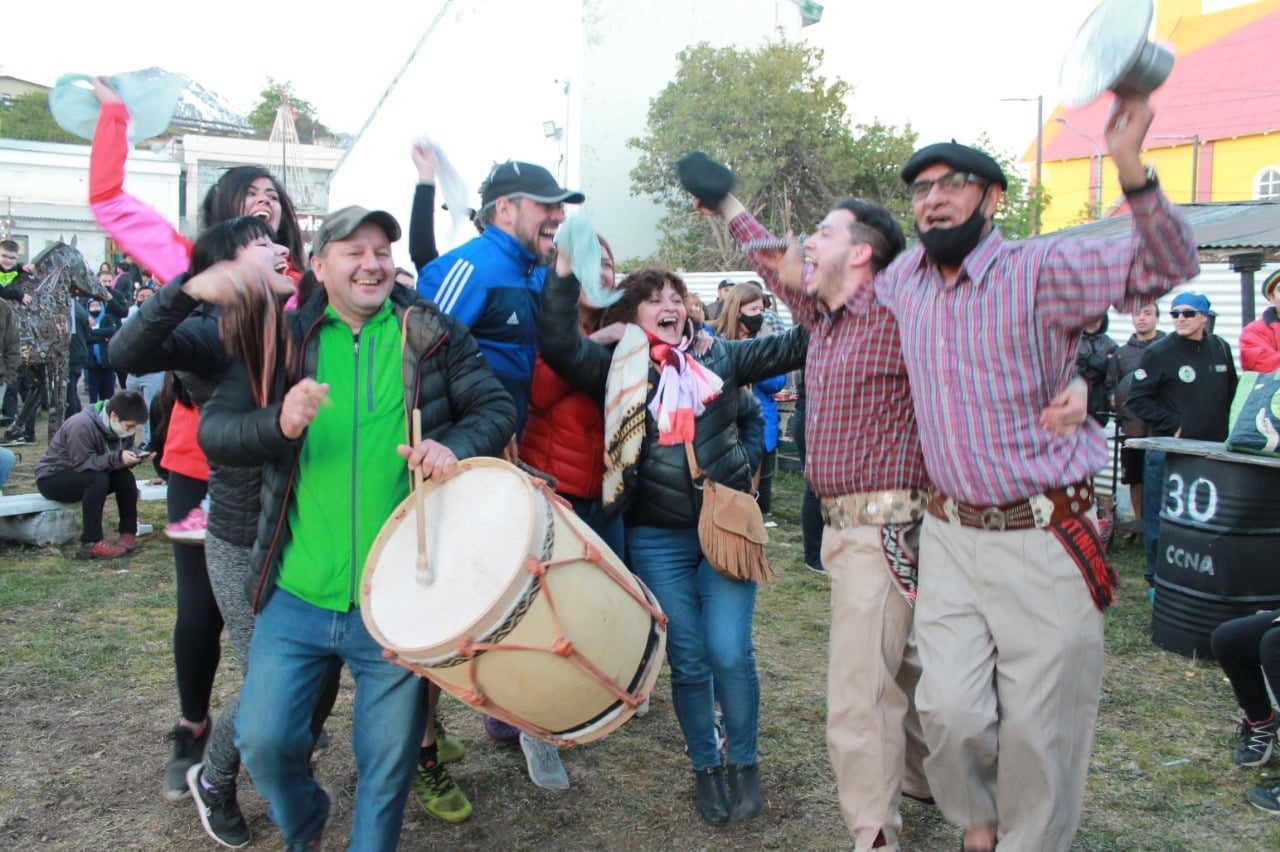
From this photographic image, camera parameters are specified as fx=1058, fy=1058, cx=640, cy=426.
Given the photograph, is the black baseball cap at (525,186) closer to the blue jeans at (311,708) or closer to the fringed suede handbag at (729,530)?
the fringed suede handbag at (729,530)

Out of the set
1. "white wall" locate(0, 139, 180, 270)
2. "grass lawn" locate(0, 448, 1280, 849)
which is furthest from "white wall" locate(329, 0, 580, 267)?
"grass lawn" locate(0, 448, 1280, 849)

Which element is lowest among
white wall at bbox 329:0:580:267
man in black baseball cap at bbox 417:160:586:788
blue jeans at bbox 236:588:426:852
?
blue jeans at bbox 236:588:426:852

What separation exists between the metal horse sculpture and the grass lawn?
802cm

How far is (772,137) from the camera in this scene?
82.1 feet

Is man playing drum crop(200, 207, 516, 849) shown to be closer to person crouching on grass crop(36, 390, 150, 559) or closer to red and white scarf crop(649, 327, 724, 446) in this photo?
red and white scarf crop(649, 327, 724, 446)

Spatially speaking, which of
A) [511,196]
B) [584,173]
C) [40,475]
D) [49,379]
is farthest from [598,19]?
[511,196]

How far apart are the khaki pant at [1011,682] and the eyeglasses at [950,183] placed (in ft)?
2.87

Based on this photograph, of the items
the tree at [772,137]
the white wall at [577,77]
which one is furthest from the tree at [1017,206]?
the white wall at [577,77]

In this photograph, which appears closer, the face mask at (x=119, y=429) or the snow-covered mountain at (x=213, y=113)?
the face mask at (x=119, y=429)

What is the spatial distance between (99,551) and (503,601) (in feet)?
19.9

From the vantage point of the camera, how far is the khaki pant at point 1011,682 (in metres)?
2.61

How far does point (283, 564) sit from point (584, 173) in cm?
2444

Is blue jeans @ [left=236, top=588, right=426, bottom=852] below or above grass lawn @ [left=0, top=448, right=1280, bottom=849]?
above

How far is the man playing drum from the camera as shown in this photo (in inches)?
107
